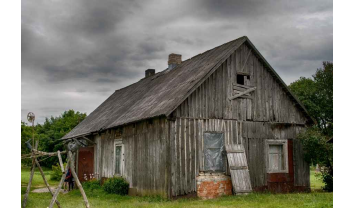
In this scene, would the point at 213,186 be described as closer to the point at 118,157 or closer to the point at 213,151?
the point at 213,151

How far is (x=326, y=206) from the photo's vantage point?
11.0 m

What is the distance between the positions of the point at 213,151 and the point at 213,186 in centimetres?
142

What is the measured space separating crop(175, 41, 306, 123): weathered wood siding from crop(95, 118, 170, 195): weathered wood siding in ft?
4.15

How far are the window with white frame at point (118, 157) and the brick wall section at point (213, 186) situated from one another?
473cm

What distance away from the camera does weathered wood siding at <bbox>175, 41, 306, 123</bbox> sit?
15547 mm

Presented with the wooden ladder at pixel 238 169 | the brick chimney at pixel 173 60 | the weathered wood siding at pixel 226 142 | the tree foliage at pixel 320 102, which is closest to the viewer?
the weathered wood siding at pixel 226 142

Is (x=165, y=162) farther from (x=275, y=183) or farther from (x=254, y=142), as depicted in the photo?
(x=275, y=183)

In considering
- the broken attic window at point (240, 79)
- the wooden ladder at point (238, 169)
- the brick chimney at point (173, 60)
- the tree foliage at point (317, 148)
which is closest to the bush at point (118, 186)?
the wooden ladder at point (238, 169)

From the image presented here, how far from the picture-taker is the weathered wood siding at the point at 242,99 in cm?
1555

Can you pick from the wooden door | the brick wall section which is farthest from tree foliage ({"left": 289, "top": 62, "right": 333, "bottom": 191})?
the wooden door

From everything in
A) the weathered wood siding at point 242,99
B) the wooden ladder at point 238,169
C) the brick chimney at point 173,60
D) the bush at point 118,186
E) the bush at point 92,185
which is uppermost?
the brick chimney at point 173,60

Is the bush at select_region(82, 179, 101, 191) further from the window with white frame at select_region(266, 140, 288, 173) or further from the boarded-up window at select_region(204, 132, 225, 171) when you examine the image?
the window with white frame at select_region(266, 140, 288, 173)

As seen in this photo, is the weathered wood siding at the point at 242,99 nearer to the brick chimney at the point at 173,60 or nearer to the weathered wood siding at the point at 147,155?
the weathered wood siding at the point at 147,155
